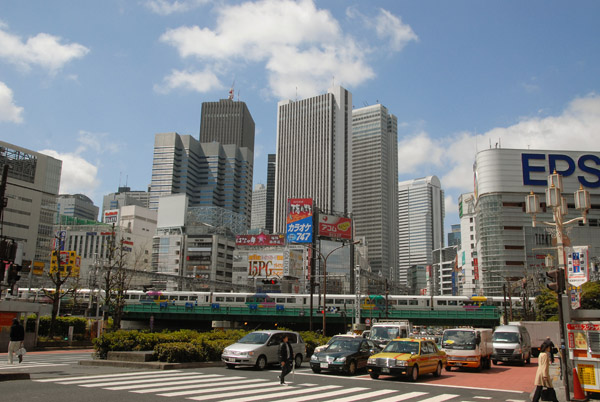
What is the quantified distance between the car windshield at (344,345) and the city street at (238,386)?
1.12 meters

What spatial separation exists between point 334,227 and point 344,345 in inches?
3954

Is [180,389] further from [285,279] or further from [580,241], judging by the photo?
[580,241]

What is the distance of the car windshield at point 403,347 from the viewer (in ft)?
62.4

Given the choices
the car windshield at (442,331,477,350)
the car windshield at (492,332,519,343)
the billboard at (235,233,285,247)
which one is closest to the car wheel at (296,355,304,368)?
the car windshield at (442,331,477,350)

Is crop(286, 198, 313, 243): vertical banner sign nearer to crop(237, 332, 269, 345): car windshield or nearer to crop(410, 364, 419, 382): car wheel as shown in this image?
crop(237, 332, 269, 345): car windshield

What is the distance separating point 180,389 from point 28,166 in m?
129

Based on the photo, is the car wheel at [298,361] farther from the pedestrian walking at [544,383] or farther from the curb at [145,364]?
the pedestrian walking at [544,383]

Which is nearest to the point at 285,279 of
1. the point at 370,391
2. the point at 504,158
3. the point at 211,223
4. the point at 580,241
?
the point at 211,223

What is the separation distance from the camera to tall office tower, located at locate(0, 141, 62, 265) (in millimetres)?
120750

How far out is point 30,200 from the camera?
126 metres

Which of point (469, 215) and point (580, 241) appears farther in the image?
point (469, 215)

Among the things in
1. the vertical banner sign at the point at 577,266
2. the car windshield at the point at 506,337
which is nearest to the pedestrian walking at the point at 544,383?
the vertical banner sign at the point at 577,266

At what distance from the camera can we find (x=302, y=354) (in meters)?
22.9

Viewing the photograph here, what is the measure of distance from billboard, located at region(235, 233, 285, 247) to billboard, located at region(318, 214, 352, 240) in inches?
459
